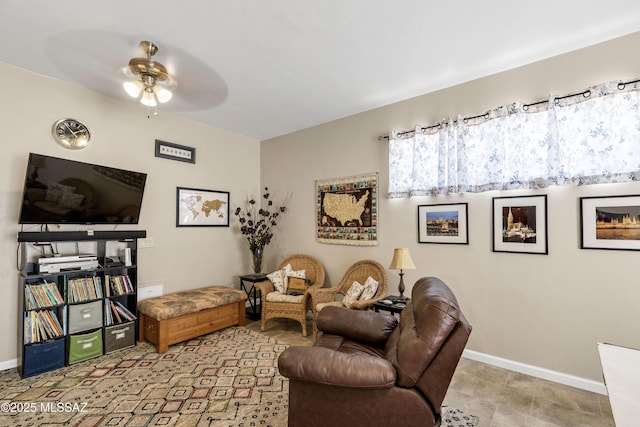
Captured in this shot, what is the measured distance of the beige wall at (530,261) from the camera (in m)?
2.43

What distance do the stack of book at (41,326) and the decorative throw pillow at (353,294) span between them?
2.80 m

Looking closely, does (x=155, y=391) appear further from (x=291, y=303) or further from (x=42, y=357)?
(x=291, y=303)

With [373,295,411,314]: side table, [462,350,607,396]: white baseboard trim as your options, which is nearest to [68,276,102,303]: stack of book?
[373,295,411,314]: side table

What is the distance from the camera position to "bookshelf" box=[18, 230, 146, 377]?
273cm

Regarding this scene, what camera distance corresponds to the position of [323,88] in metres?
3.35

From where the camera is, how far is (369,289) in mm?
3393

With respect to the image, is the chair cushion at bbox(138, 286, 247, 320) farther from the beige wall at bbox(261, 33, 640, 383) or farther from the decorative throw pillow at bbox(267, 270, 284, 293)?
the beige wall at bbox(261, 33, 640, 383)

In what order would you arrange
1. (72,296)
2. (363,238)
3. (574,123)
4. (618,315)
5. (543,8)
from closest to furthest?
(543,8) → (618,315) → (574,123) → (72,296) → (363,238)

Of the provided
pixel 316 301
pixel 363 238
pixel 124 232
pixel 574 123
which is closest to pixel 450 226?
pixel 363 238

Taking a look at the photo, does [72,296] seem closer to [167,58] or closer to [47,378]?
[47,378]

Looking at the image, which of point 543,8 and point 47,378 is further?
point 47,378

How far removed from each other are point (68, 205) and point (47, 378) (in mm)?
1574

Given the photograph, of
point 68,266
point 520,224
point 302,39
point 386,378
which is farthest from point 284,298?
point 302,39

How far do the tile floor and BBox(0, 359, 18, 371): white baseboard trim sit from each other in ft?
12.8
